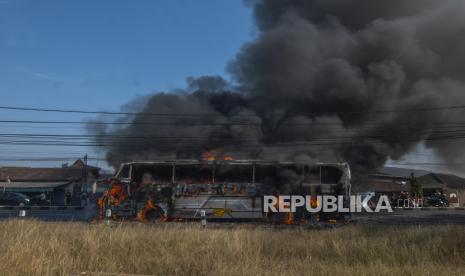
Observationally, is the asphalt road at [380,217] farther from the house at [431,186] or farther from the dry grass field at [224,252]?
the house at [431,186]

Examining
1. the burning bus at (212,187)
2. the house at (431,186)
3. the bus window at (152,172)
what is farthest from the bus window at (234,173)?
the house at (431,186)

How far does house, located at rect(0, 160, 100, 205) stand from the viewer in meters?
42.4

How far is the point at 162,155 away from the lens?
17.2 meters

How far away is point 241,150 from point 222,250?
33.6ft

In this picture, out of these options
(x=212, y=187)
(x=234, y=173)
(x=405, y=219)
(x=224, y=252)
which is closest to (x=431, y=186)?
(x=405, y=219)

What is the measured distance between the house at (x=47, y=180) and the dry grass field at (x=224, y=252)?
31.8m

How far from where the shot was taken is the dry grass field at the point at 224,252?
6.07 metres

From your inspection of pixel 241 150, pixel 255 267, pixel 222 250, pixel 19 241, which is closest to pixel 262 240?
pixel 222 250

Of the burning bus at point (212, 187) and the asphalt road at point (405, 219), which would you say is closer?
the asphalt road at point (405, 219)

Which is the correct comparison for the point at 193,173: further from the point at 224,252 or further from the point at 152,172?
the point at 224,252

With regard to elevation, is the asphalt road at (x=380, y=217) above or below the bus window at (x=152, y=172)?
below

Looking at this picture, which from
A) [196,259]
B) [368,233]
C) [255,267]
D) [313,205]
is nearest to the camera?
[255,267]

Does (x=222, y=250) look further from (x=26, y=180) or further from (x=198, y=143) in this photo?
(x=26, y=180)

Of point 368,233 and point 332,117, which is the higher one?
point 332,117
